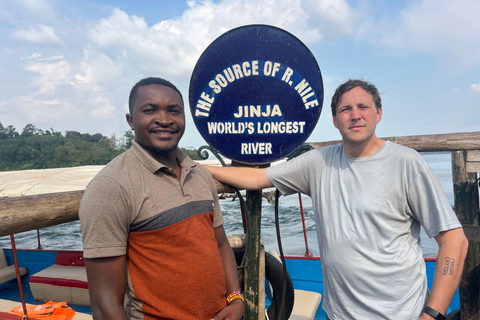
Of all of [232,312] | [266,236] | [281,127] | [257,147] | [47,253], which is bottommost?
[266,236]

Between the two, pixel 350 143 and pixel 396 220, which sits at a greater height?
pixel 350 143

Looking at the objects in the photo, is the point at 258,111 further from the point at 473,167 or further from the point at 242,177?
the point at 473,167

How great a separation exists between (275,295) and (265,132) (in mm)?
1248

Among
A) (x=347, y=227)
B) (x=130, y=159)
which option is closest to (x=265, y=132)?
(x=347, y=227)

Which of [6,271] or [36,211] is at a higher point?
[36,211]

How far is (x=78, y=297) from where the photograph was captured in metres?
4.88

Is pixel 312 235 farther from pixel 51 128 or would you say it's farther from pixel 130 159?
pixel 51 128

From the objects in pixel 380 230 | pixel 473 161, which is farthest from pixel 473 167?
pixel 380 230

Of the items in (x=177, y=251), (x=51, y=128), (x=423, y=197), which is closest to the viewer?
(x=177, y=251)

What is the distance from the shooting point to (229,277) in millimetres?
1605

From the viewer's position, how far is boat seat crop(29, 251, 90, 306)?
4855mm

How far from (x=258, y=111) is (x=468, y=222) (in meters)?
1.81

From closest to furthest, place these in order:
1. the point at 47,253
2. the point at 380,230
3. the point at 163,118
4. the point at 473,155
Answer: the point at 163,118 < the point at 380,230 < the point at 473,155 < the point at 47,253

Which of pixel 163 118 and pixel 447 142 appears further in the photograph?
pixel 447 142
